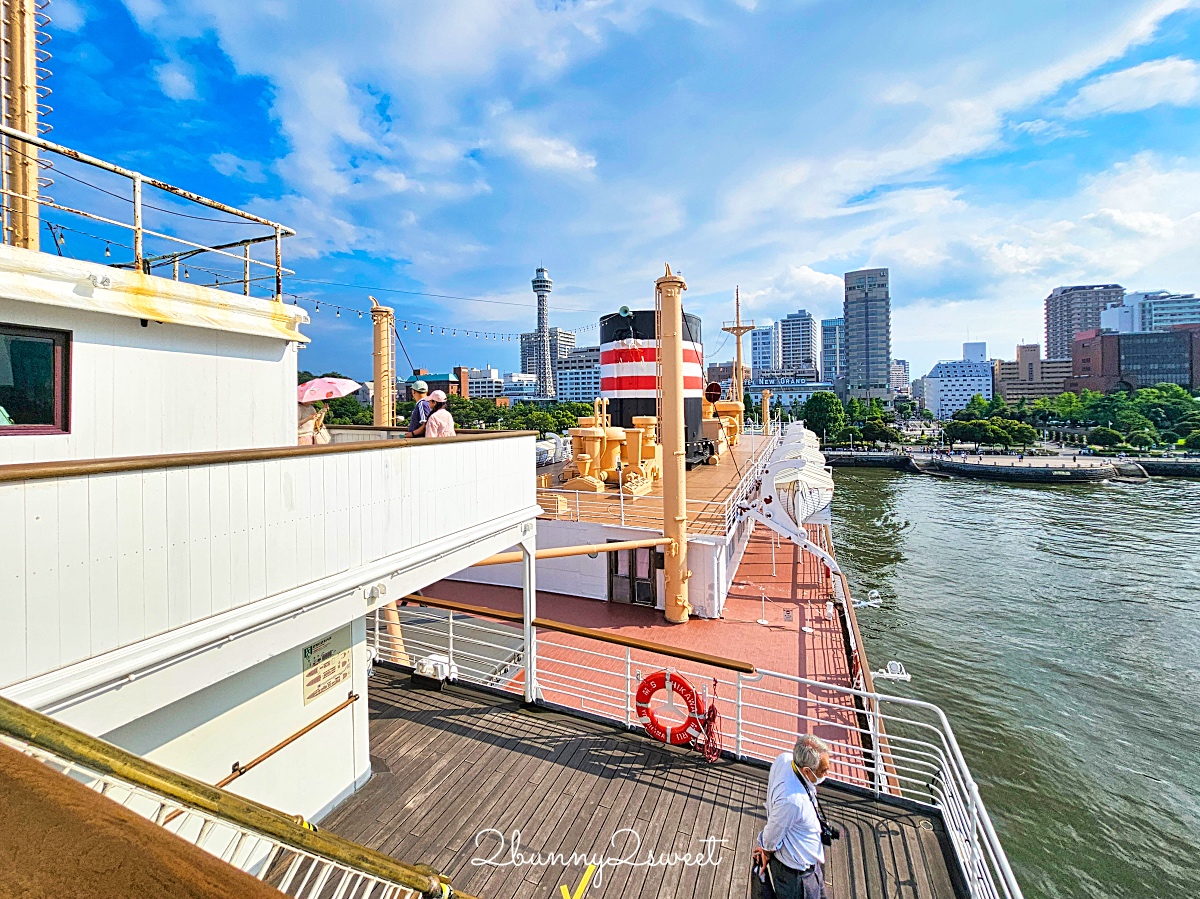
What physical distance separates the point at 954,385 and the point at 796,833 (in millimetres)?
199794

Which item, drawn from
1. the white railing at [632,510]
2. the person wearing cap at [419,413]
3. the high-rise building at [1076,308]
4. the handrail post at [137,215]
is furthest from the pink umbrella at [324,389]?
the high-rise building at [1076,308]

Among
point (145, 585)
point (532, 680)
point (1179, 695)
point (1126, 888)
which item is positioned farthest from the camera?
point (1179, 695)

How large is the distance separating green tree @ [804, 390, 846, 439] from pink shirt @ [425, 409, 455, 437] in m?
73.1

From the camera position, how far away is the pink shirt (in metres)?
6.47

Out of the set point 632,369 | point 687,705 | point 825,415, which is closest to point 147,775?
point 687,705

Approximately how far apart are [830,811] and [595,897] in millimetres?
2251

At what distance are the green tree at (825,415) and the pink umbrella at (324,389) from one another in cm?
7317

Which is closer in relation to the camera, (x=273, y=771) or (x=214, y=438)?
(x=273, y=771)

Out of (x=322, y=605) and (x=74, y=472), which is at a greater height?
(x=74, y=472)

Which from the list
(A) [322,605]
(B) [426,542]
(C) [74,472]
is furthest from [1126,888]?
(C) [74,472]

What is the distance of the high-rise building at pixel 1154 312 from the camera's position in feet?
504

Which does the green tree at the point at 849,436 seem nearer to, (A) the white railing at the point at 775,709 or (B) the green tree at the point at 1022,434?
(B) the green tree at the point at 1022,434

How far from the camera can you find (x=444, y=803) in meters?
5.11

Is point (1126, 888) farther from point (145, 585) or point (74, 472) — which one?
point (74, 472)
